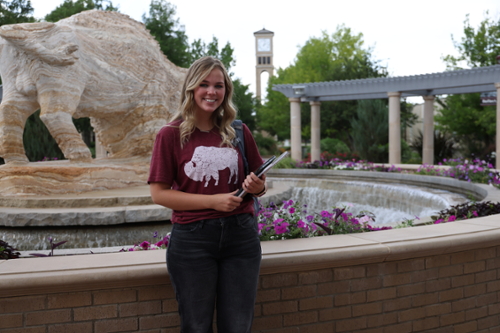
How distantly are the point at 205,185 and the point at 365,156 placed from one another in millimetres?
23186

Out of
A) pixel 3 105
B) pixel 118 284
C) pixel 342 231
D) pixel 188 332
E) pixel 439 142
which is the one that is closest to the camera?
pixel 188 332

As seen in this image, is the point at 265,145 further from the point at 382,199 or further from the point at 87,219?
the point at 87,219

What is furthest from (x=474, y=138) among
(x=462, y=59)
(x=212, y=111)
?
(x=212, y=111)

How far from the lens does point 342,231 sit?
13.9 feet

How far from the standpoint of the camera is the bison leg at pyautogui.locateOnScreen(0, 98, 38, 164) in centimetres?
729

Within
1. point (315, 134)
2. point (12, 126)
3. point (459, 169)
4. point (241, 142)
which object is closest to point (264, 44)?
point (315, 134)

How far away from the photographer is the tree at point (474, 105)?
23.1m

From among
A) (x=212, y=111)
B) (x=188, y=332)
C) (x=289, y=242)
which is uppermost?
(x=212, y=111)

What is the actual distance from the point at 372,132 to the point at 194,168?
76.5 ft

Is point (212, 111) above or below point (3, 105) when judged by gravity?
below

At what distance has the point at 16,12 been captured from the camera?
87.2 ft

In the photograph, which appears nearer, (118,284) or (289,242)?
(118,284)

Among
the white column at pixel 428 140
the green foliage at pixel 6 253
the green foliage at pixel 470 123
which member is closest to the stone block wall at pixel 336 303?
the green foliage at pixel 6 253

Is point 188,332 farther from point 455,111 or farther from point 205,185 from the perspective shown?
point 455,111
